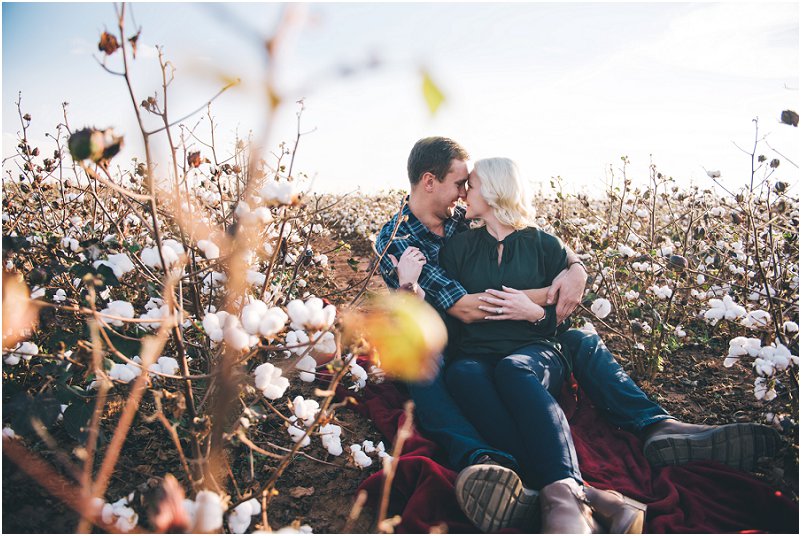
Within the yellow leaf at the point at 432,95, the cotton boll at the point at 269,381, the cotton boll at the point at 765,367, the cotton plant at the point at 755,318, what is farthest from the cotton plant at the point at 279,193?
the cotton plant at the point at 755,318

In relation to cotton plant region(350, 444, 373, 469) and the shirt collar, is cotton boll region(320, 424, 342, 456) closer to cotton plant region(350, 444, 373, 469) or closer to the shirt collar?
cotton plant region(350, 444, 373, 469)

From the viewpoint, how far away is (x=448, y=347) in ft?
8.05

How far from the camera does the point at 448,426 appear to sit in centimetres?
200

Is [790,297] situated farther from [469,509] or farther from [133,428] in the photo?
[133,428]

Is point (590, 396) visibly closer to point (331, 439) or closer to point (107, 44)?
point (331, 439)

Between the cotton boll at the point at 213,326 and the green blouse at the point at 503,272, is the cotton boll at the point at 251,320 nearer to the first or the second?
the cotton boll at the point at 213,326

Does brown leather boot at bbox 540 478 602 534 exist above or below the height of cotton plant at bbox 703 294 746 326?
below

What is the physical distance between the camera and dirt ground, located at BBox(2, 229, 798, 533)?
158cm

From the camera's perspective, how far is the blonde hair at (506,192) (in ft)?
7.87

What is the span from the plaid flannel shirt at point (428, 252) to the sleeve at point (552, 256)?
437 millimetres

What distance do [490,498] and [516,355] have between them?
2.11 feet

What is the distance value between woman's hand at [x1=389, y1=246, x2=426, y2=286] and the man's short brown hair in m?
0.47

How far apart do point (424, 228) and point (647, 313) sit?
135 centimetres

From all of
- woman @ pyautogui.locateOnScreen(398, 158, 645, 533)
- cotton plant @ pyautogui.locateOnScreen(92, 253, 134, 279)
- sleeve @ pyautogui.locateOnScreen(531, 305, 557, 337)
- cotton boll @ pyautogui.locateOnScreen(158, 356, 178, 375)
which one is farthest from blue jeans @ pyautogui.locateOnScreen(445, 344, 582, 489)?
cotton plant @ pyautogui.locateOnScreen(92, 253, 134, 279)
